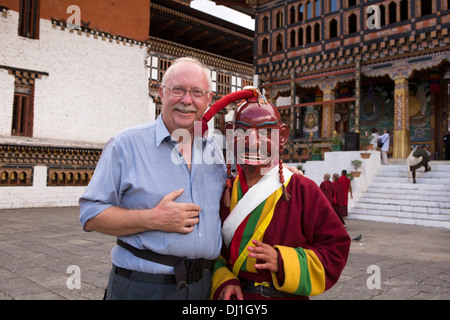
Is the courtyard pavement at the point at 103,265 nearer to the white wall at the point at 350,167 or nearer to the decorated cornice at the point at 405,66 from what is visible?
the white wall at the point at 350,167

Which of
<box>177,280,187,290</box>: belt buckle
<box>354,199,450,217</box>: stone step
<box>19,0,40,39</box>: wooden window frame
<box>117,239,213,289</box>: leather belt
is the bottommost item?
<box>354,199,450,217</box>: stone step

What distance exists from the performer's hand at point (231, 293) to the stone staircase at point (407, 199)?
9.83 m

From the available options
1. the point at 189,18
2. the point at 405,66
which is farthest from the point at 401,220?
the point at 189,18

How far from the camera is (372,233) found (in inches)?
324

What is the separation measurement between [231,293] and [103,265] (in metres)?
3.82

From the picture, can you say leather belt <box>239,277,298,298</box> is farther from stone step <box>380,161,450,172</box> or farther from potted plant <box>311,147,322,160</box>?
potted plant <box>311,147,322,160</box>

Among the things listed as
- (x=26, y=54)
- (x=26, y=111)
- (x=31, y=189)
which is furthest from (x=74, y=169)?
(x=26, y=54)

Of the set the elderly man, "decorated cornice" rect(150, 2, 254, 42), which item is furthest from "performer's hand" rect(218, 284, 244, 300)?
"decorated cornice" rect(150, 2, 254, 42)

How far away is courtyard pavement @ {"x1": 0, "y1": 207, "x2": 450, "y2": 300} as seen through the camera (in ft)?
12.5

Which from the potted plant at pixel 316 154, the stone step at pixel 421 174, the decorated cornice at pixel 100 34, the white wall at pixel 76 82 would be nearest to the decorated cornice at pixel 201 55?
the decorated cornice at pixel 100 34

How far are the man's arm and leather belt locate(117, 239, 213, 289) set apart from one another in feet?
0.35

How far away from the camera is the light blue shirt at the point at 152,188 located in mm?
1556

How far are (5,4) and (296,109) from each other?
13.3 metres

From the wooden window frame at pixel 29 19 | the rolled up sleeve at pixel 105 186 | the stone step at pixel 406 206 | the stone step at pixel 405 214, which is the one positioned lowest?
the stone step at pixel 405 214
